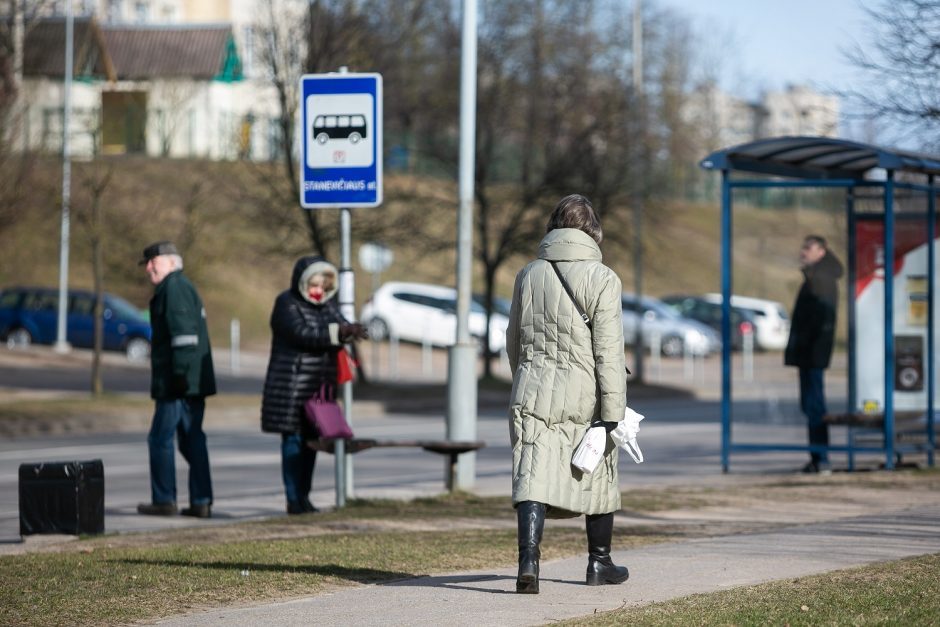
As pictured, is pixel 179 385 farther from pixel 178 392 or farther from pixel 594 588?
pixel 594 588

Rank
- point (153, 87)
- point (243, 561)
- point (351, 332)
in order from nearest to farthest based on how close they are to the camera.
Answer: point (243, 561) < point (351, 332) < point (153, 87)

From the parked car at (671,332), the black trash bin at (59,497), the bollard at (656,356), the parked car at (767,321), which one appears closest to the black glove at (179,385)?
the black trash bin at (59,497)

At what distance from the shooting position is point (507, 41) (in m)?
32.1

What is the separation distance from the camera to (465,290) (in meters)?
13.0

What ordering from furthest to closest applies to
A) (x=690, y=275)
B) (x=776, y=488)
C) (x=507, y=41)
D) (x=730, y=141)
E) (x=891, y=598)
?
(x=730, y=141)
(x=690, y=275)
(x=507, y=41)
(x=776, y=488)
(x=891, y=598)

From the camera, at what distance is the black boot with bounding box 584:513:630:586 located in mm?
7293

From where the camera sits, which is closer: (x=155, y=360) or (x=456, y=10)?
(x=155, y=360)

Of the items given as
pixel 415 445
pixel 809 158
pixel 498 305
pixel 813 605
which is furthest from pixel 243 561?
pixel 498 305

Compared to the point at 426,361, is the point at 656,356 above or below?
above

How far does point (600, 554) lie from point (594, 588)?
0.52 feet

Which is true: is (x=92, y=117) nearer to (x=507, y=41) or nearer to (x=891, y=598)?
(x=507, y=41)

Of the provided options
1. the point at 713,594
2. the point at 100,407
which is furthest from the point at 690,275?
the point at 713,594

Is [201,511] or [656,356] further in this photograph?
[656,356]

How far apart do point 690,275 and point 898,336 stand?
51.5 m
